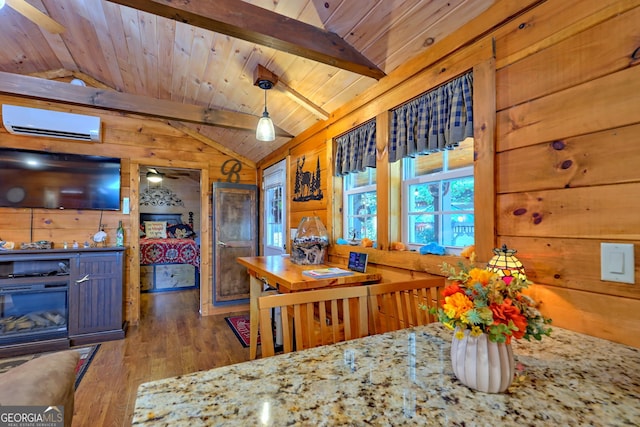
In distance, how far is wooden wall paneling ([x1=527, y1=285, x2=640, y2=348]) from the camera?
985 mm

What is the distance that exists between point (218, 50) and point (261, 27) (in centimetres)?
91

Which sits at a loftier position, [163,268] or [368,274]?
[368,274]

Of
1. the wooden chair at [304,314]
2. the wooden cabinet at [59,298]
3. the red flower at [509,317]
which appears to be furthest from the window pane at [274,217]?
the red flower at [509,317]

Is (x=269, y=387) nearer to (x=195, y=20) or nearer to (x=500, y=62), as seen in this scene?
(x=500, y=62)

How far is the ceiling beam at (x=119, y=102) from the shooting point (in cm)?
270

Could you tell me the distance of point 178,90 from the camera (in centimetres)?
314

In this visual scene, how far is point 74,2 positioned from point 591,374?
12.0 feet

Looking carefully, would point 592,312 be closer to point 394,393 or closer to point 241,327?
point 394,393

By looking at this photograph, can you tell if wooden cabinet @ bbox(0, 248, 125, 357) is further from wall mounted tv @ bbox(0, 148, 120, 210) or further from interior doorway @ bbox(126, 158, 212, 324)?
wall mounted tv @ bbox(0, 148, 120, 210)

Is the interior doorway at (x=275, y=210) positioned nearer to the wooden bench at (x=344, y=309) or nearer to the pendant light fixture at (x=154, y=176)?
the wooden bench at (x=344, y=309)

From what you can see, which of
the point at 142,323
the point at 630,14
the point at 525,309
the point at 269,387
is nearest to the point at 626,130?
the point at 630,14

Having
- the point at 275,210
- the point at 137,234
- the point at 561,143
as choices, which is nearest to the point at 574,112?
the point at 561,143

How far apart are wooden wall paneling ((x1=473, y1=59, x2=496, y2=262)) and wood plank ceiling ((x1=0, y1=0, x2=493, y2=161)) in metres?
0.35
